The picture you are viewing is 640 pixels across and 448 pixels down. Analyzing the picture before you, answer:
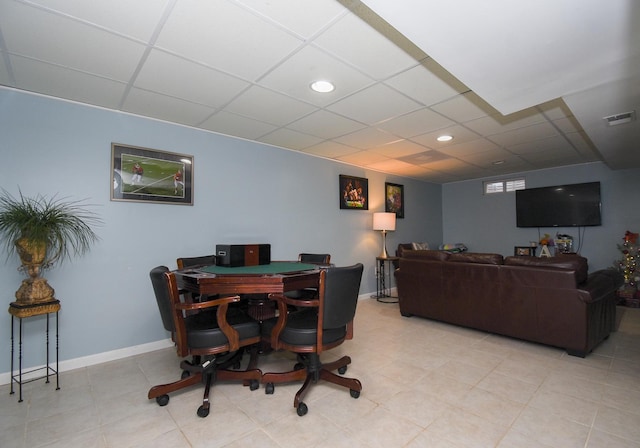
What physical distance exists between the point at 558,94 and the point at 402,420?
272 centimetres

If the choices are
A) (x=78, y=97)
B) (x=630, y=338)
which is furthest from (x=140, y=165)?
(x=630, y=338)

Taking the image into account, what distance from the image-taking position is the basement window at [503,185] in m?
6.21

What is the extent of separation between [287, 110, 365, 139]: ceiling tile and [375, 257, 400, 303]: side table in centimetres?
274

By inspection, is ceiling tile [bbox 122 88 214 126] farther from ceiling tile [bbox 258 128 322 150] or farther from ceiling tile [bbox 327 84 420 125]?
ceiling tile [bbox 327 84 420 125]

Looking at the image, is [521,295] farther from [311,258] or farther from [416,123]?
[311,258]

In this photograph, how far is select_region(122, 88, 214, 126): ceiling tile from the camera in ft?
8.76

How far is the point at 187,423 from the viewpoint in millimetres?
1899

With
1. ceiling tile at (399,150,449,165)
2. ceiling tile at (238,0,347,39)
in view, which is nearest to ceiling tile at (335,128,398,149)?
ceiling tile at (399,150,449,165)

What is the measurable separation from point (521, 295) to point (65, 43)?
14.8 feet

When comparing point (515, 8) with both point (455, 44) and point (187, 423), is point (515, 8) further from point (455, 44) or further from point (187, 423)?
point (187, 423)

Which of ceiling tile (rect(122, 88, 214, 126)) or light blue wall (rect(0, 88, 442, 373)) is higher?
ceiling tile (rect(122, 88, 214, 126))

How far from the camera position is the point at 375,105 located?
287 cm

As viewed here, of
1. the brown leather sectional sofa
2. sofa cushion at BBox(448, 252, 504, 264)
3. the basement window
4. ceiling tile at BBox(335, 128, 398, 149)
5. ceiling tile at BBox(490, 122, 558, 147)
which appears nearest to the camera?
the brown leather sectional sofa

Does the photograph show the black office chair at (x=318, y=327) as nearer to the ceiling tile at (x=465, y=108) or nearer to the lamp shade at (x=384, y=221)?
the ceiling tile at (x=465, y=108)
